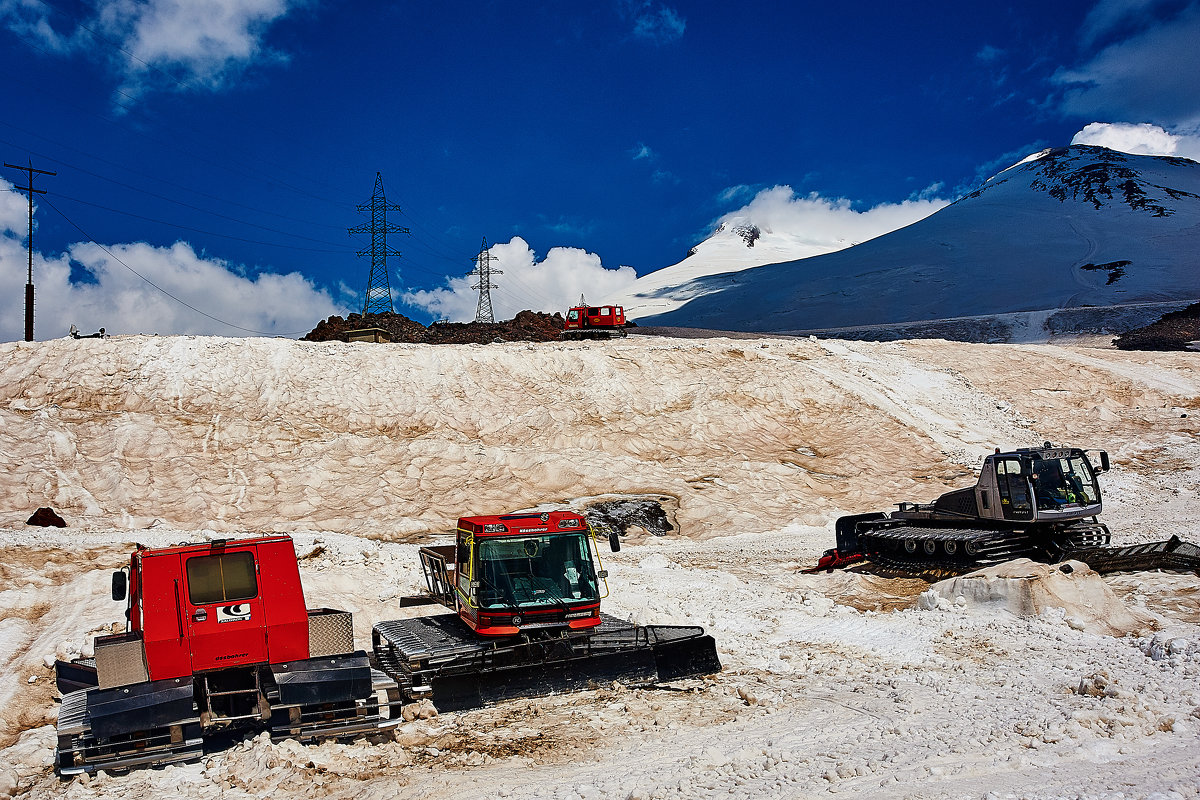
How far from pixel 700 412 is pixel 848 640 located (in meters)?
20.1

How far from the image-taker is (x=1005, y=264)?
9469cm

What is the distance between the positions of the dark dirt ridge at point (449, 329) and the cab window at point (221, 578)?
4069 centimetres

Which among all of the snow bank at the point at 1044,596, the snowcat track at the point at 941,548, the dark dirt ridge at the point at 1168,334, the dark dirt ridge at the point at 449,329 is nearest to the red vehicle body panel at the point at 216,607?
the snow bank at the point at 1044,596

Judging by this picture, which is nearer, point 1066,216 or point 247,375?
point 247,375

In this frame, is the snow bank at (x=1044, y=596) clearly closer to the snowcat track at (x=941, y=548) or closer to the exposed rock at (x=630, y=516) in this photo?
the snowcat track at (x=941, y=548)

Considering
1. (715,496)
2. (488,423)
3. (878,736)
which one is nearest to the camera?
(878,736)

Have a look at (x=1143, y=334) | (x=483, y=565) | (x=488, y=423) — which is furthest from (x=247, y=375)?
(x=1143, y=334)

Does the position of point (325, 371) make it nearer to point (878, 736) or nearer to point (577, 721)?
point (577, 721)

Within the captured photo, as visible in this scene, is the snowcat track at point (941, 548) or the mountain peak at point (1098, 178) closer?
the snowcat track at point (941, 548)

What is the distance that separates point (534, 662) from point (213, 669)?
3146 mm

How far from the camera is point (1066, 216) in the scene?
110125 millimetres

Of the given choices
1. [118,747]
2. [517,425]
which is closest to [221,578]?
[118,747]

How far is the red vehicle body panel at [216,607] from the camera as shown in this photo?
7.84 meters

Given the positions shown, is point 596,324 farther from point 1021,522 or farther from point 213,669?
point 213,669
